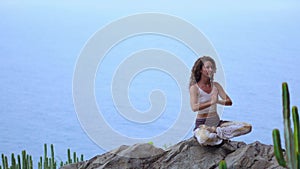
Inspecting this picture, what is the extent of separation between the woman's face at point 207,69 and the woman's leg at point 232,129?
0.16 metres

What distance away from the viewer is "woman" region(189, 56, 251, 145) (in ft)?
7.09

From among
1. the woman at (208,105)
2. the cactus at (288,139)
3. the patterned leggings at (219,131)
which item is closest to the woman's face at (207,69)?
the woman at (208,105)

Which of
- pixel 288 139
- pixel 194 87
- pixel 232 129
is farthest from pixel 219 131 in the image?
pixel 288 139

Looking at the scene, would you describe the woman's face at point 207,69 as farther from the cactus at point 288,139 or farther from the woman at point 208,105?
the cactus at point 288,139

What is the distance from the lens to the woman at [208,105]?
2.16 meters

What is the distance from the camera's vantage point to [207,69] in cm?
219

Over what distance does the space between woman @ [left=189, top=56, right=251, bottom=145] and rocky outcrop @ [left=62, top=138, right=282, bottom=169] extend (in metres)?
0.05

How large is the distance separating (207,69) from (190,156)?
0.27 meters

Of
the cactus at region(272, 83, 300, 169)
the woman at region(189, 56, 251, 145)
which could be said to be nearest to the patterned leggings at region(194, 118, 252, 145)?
the woman at region(189, 56, 251, 145)

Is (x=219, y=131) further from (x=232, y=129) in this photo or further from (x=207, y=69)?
(x=207, y=69)

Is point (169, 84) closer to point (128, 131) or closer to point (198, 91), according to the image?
point (128, 131)

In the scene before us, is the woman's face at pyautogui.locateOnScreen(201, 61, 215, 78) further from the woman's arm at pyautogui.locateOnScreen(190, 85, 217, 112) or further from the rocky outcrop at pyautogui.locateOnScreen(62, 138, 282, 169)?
the rocky outcrop at pyautogui.locateOnScreen(62, 138, 282, 169)

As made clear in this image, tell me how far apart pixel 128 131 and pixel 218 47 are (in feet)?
2.84

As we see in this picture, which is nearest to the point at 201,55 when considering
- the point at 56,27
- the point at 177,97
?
the point at 177,97
